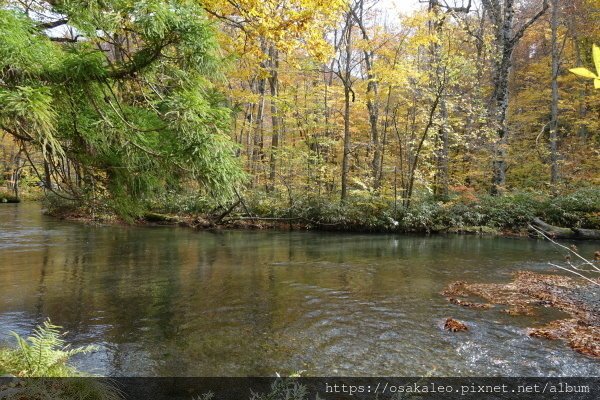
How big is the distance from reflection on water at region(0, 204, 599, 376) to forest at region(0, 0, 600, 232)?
1.68 meters

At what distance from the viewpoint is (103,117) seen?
3.14 m

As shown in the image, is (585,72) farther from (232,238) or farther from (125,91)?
(232,238)

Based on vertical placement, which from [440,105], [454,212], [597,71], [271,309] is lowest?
[271,309]

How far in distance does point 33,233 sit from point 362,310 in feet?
44.3

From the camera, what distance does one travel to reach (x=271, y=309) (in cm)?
668

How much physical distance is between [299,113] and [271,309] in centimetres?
1665

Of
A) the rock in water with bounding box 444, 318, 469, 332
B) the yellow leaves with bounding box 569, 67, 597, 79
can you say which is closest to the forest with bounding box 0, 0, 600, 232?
the yellow leaves with bounding box 569, 67, 597, 79

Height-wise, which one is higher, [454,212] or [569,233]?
[454,212]

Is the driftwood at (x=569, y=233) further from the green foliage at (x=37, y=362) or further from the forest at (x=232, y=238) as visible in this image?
the green foliage at (x=37, y=362)

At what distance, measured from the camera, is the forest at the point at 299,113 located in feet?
9.97

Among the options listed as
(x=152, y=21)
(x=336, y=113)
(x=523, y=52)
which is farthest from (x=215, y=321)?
(x=523, y=52)

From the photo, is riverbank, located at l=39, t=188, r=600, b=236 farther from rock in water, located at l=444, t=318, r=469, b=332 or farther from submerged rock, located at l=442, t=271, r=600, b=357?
rock in water, located at l=444, t=318, r=469, b=332

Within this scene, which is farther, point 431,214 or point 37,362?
point 431,214

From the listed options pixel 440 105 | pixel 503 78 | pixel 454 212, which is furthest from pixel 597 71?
pixel 503 78
